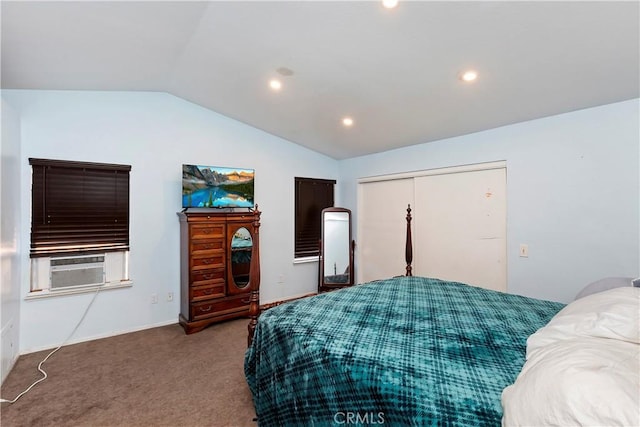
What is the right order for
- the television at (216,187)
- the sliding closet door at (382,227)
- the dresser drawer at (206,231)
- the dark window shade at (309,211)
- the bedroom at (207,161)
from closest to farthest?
the bedroom at (207,161), the dresser drawer at (206,231), the television at (216,187), the sliding closet door at (382,227), the dark window shade at (309,211)

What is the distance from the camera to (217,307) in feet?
11.6

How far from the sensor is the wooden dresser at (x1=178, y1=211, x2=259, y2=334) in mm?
3361

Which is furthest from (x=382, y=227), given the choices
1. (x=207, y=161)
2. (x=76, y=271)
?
(x=76, y=271)

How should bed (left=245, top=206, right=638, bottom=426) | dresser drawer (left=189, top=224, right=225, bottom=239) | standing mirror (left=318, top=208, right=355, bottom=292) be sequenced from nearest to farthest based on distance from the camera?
bed (left=245, top=206, right=638, bottom=426)
dresser drawer (left=189, top=224, right=225, bottom=239)
standing mirror (left=318, top=208, right=355, bottom=292)

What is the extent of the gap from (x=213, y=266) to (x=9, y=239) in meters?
1.75

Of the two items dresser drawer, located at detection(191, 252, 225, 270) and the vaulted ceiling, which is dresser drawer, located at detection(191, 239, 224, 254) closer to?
dresser drawer, located at detection(191, 252, 225, 270)

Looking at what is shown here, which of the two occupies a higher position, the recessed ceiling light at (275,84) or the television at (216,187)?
the recessed ceiling light at (275,84)

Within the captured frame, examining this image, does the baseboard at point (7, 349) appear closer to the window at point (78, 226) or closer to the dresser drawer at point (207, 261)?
the window at point (78, 226)


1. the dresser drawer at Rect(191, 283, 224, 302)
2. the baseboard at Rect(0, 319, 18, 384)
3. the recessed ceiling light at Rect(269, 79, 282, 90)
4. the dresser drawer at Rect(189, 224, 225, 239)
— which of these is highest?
the recessed ceiling light at Rect(269, 79, 282, 90)

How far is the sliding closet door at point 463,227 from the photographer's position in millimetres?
3209

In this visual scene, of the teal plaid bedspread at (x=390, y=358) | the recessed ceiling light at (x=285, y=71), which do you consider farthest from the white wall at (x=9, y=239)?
the recessed ceiling light at (x=285, y=71)

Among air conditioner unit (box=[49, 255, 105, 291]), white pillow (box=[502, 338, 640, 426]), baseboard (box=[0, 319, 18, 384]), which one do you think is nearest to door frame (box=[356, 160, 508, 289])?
white pillow (box=[502, 338, 640, 426])

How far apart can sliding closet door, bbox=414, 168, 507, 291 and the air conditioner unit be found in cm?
376

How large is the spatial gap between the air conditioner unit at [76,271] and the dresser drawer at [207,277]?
95 cm
